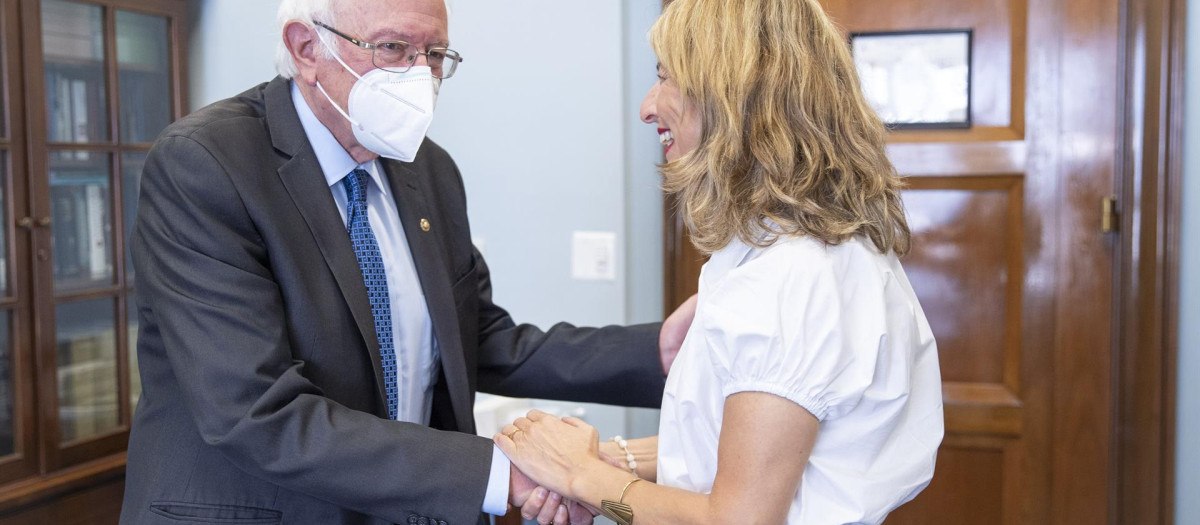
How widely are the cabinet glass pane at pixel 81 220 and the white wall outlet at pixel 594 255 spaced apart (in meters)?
1.18

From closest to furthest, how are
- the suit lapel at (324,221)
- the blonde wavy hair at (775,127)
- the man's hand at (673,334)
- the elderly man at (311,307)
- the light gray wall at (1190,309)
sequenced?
the blonde wavy hair at (775,127) < the elderly man at (311,307) < the suit lapel at (324,221) < the man's hand at (673,334) < the light gray wall at (1190,309)

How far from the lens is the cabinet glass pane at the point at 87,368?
2.34 m

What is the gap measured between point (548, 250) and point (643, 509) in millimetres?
1238

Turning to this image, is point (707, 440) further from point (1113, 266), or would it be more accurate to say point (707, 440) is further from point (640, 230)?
point (1113, 266)

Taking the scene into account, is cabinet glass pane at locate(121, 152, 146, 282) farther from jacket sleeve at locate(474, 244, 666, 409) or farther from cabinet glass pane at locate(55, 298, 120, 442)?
jacket sleeve at locate(474, 244, 666, 409)

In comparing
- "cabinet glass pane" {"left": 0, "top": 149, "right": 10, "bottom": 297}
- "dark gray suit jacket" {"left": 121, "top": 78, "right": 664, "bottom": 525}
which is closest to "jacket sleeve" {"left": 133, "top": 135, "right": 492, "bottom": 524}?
"dark gray suit jacket" {"left": 121, "top": 78, "right": 664, "bottom": 525}

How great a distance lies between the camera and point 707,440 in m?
1.15

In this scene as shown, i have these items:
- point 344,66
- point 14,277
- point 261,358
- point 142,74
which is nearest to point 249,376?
point 261,358

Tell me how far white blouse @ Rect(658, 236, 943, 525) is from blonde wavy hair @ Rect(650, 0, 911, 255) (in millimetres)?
37

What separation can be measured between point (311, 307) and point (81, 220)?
1.37 meters

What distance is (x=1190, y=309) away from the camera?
196 cm

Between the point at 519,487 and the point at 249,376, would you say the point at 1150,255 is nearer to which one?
the point at 519,487

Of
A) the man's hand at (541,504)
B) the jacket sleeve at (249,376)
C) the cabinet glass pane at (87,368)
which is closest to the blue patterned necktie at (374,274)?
the jacket sleeve at (249,376)

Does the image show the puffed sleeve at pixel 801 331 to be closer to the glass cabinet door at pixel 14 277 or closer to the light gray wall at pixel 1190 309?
the light gray wall at pixel 1190 309
